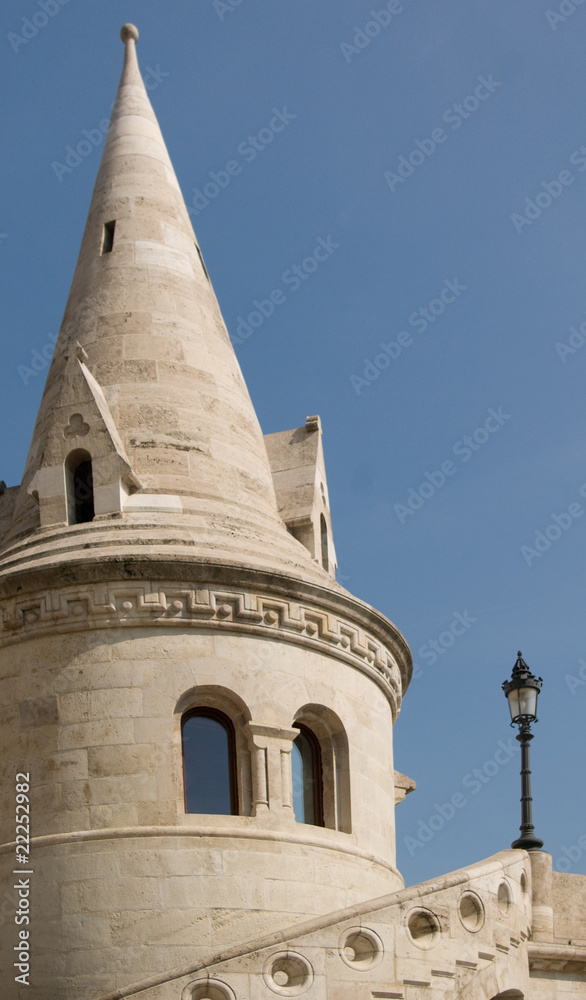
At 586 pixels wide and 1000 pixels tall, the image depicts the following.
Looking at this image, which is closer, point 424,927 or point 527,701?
point 424,927

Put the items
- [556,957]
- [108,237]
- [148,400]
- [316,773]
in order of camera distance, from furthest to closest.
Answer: [108,237] < [148,400] < [316,773] < [556,957]

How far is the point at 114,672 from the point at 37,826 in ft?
4.92

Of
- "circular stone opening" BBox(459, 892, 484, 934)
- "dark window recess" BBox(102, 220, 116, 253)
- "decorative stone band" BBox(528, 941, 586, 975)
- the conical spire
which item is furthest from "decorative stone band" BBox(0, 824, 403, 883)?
"dark window recess" BBox(102, 220, 116, 253)

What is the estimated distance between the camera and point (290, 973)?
1061cm

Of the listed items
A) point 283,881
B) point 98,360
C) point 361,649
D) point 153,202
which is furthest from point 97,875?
point 153,202

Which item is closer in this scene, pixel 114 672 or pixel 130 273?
pixel 114 672

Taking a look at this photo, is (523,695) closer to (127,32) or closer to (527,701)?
(527,701)

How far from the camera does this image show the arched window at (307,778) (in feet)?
44.0

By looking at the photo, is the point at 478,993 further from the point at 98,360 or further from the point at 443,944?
the point at 98,360

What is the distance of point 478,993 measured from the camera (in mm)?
11641

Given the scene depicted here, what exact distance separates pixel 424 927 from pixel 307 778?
2.55m

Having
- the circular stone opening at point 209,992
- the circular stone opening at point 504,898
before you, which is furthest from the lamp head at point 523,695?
the circular stone opening at point 209,992

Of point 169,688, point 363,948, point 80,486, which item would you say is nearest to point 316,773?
point 169,688

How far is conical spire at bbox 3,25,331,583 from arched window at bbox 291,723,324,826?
1.75 m
